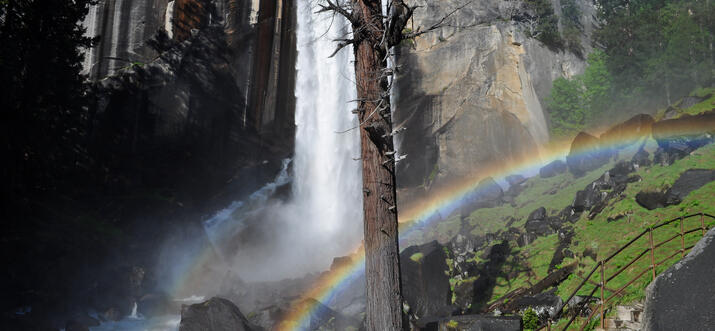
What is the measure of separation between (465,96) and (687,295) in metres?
28.7

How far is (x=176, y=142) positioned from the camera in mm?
26359

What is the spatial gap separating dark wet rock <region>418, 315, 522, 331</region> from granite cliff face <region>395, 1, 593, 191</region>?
24.6m

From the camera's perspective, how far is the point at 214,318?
12.0 metres

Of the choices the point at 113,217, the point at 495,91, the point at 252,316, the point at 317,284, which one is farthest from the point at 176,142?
the point at 495,91

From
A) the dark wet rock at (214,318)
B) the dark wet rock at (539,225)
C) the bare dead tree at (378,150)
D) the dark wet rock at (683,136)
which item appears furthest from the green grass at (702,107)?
the dark wet rock at (214,318)

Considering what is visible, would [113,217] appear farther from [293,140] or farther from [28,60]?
[293,140]

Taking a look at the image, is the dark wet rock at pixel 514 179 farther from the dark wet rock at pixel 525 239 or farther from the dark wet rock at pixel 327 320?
the dark wet rock at pixel 327 320

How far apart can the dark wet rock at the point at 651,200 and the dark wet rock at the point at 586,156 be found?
43.7 feet

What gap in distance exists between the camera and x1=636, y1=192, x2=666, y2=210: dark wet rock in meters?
12.2

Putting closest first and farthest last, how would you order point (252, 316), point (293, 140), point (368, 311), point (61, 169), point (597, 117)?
point (368, 311)
point (252, 316)
point (61, 169)
point (293, 140)
point (597, 117)

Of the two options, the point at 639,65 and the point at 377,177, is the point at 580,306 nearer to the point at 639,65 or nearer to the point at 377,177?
the point at 377,177

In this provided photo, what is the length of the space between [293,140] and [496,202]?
45.0 feet

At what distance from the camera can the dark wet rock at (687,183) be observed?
39.6ft

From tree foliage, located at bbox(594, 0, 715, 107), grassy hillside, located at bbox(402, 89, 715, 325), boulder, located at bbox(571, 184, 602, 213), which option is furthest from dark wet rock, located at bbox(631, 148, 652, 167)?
tree foliage, located at bbox(594, 0, 715, 107)
